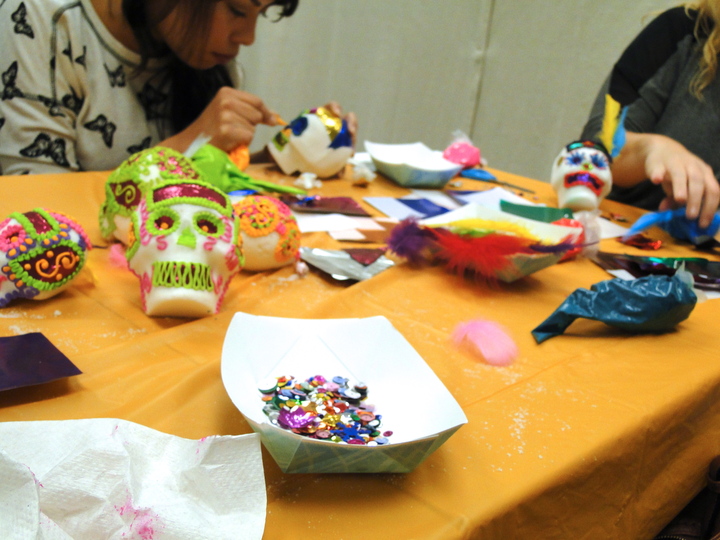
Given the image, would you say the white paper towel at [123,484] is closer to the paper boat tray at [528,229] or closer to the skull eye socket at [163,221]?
the skull eye socket at [163,221]

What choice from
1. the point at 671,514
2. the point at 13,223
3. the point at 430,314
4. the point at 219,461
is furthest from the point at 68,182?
the point at 671,514

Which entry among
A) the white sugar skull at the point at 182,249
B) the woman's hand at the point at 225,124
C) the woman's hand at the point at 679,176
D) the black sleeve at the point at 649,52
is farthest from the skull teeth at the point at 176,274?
the black sleeve at the point at 649,52

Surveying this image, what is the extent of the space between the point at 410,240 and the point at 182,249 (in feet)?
1.35

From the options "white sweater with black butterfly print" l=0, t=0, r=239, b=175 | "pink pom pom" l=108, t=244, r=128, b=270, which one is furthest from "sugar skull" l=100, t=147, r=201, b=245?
"white sweater with black butterfly print" l=0, t=0, r=239, b=175

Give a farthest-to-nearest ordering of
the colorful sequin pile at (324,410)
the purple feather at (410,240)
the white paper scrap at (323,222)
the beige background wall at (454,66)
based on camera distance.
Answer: the beige background wall at (454,66) → the white paper scrap at (323,222) → the purple feather at (410,240) → the colorful sequin pile at (324,410)

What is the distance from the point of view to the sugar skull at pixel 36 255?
Answer: 0.69 meters

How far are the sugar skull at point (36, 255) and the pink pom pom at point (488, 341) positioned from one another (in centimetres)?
52

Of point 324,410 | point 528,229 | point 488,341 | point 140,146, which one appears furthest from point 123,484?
point 140,146

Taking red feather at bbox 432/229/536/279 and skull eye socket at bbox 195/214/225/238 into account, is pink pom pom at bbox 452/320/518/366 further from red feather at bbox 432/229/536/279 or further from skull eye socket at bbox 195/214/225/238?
skull eye socket at bbox 195/214/225/238

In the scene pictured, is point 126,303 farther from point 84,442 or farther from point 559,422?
point 559,422

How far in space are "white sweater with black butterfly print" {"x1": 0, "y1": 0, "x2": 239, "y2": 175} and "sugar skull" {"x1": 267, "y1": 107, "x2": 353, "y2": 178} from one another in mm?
399

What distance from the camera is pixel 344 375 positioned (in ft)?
2.04

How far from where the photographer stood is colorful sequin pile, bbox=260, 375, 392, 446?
484 millimetres

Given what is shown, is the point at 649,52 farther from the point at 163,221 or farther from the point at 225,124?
the point at 163,221
